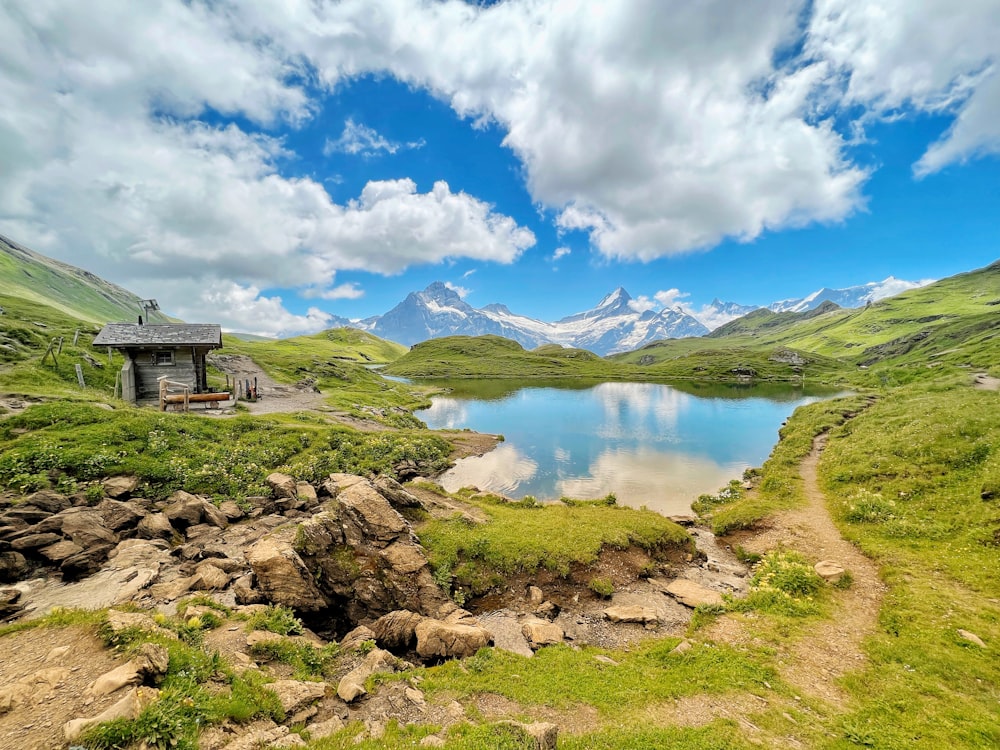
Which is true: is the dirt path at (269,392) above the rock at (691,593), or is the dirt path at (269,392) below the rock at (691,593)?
above

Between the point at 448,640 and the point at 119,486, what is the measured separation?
19.6m

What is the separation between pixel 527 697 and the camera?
11375 mm

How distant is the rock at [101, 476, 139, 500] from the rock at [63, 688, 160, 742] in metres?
17.1

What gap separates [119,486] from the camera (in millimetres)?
20203

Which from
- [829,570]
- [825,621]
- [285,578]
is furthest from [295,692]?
[829,570]

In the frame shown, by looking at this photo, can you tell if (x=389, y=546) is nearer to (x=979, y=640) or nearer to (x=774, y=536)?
(x=979, y=640)

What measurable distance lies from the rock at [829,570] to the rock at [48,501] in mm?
36450

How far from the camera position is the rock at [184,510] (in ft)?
64.8

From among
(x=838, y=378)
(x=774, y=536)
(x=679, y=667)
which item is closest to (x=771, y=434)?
(x=774, y=536)

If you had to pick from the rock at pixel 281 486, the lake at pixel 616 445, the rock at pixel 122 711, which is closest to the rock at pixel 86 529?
the rock at pixel 281 486

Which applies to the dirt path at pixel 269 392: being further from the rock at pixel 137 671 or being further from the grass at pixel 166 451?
the rock at pixel 137 671

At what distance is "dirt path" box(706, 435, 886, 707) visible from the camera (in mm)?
12646

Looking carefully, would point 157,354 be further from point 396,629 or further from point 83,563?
point 396,629

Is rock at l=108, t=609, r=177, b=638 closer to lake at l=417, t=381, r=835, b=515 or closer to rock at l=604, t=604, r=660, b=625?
rock at l=604, t=604, r=660, b=625
